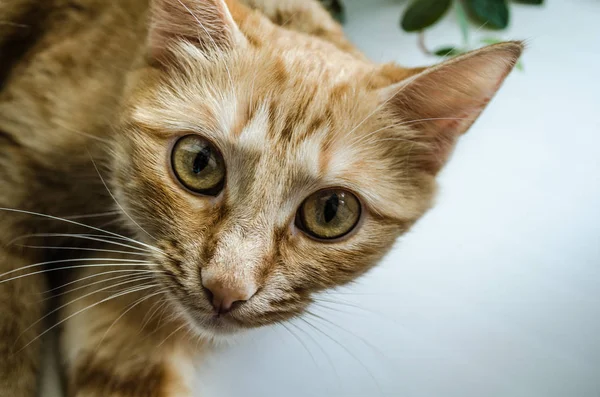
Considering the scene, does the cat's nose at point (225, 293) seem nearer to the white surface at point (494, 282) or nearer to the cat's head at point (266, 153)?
the cat's head at point (266, 153)

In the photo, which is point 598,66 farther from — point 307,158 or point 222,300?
point 222,300

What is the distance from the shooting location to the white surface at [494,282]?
988mm

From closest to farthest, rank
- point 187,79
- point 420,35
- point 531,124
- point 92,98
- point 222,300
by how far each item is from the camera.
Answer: point 222,300, point 187,79, point 92,98, point 531,124, point 420,35

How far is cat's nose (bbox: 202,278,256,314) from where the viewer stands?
0.75 m

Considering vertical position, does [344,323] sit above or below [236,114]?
below

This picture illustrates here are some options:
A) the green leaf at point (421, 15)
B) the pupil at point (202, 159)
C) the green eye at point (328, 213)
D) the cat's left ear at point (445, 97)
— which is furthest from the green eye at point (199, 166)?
the green leaf at point (421, 15)

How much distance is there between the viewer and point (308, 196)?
0.83 metres

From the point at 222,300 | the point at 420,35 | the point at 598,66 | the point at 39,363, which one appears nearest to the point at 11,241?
the point at 39,363

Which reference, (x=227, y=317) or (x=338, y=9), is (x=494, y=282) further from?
(x=338, y=9)

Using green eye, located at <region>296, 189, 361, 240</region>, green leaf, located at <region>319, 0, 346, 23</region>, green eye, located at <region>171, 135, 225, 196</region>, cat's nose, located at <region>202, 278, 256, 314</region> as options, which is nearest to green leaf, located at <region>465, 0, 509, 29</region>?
green leaf, located at <region>319, 0, 346, 23</region>

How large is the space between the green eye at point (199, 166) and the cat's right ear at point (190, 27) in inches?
7.0

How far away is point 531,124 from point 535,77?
0.58 ft

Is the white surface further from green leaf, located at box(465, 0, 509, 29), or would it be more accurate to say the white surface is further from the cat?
the cat

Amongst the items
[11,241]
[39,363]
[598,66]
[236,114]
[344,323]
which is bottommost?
[39,363]
